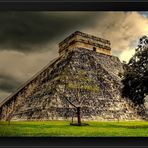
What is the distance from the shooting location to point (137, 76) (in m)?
14.2

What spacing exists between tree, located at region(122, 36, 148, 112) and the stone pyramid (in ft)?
2.38

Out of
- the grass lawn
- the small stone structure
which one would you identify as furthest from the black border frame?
the small stone structure

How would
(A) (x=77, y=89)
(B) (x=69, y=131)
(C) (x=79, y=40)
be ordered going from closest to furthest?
(B) (x=69, y=131) → (A) (x=77, y=89) → (C) (x=79, y=40)

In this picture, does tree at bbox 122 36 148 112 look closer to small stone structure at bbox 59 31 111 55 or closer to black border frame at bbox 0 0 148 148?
small stone structure at bbox 59 31 111 55

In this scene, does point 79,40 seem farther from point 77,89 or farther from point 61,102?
point 61,102

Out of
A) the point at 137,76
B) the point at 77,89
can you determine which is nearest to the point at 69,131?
the point at 137,76

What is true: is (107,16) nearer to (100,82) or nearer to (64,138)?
(64,138)

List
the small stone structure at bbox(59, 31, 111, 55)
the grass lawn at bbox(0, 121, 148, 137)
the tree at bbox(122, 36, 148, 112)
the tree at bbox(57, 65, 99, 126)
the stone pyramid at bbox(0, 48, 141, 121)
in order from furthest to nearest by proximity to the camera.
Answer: the tree at bbox(57, 65, 99, 126), the stone pyramid at bbox(0, 48, 141, 121), the small stone structure at bbox(59, 31, 111, 55), the tree at bbox(122, 36, 148, 112), the grass lawn at bbox(0, 121, 148, 137)

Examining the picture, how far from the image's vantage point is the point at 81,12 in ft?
39.6

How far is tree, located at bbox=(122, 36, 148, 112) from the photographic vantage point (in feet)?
44.1

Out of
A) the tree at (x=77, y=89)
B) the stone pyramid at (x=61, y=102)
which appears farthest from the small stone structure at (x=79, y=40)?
the tree at (x=77, y=89)
